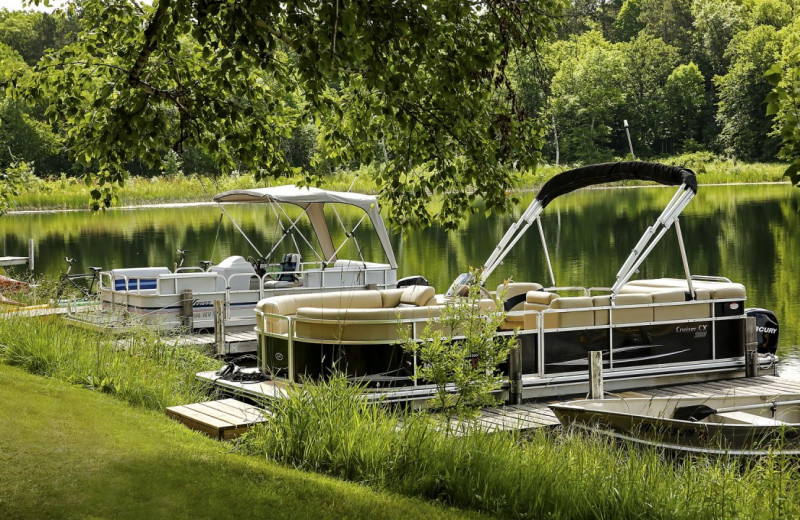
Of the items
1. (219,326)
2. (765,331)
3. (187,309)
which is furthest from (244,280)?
(765,331)

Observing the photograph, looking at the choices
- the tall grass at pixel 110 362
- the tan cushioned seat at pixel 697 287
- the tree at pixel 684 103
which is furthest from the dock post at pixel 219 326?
the tree at pixel 684 103

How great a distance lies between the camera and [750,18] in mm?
84688

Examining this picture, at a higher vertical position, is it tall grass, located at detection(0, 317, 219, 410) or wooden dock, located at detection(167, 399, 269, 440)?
tall grass, located at detection(0, 317, 219, 410)

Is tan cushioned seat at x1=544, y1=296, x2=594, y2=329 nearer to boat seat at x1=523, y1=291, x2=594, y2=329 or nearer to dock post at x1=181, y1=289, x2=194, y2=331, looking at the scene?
boat seat at x1=523, y1=291, x2=594, y2=329

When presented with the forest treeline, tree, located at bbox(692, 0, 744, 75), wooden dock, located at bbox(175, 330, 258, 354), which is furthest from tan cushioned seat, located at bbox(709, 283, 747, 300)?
tree, located at bbox(692, 0, 744, 75)

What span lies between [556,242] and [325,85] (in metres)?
30.8

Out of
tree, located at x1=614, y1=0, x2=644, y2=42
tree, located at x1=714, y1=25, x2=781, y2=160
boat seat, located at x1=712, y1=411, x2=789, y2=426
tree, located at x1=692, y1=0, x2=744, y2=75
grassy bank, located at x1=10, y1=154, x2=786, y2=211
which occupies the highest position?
tree, located at x1=614, y1=0, x2=644, y2=42

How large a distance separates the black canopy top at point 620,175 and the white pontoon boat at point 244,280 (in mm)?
4490

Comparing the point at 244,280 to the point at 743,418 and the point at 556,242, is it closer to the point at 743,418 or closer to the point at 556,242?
the point at 743,418

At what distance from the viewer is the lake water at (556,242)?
89.2ft

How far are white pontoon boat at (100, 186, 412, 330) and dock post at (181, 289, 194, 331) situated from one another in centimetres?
3

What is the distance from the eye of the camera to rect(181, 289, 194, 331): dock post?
653 inches

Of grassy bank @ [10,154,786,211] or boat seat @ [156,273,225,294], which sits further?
grassy bank @ [10,154,786,211]

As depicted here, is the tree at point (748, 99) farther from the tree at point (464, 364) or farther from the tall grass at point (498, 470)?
the tall grass at point (498, 470)
